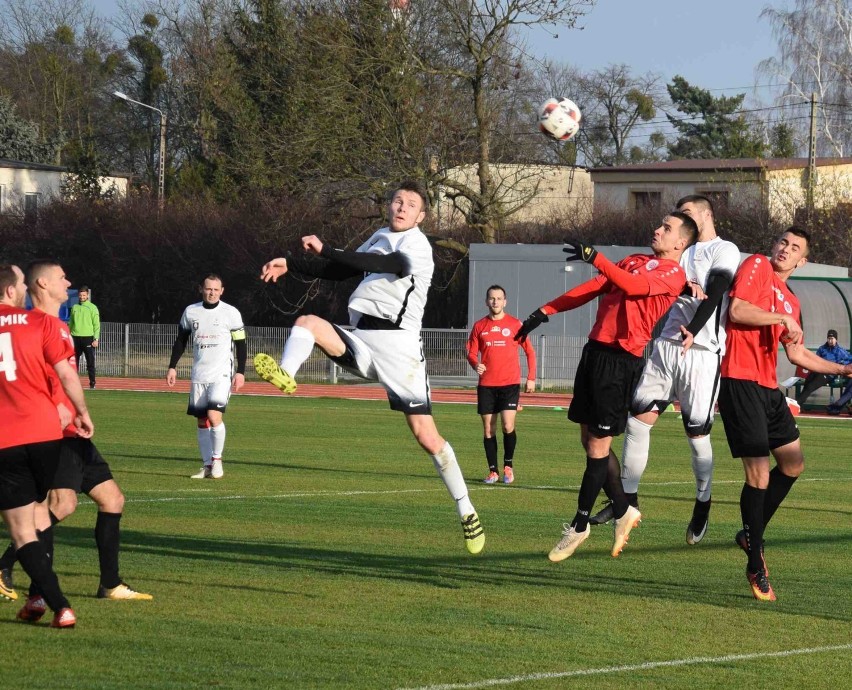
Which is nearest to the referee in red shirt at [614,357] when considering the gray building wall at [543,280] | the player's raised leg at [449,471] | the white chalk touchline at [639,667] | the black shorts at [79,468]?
the player's raised leg at [449,471]

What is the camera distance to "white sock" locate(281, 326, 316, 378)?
Answer: 25.1 feet

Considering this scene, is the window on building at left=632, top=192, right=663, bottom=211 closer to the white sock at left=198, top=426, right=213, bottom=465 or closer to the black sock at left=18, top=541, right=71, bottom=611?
the white sock at left=198, top=426, right=213, bottom=465

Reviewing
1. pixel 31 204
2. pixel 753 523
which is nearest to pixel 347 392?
pixel 753 523

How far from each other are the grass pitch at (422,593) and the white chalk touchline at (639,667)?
2 centimetres

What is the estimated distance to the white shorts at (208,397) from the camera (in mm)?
14867

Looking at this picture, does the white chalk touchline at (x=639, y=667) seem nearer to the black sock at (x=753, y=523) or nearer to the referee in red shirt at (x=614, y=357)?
the black sock at (x=753, y=523)

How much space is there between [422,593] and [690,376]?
288 cm

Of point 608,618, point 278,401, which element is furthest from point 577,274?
point 608,618

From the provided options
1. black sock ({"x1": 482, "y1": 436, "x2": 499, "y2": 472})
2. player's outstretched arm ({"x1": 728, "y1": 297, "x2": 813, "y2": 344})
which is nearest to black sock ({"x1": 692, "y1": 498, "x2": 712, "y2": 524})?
player's outstretched arm ({"x1": 728, "y1": 297, "x2": 813, "y2": 344})

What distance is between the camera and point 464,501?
8.26 meters

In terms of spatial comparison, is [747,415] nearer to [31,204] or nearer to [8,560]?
[8,560]

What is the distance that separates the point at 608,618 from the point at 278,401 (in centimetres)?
2259

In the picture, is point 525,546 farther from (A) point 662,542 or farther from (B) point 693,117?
(B) point 693,117

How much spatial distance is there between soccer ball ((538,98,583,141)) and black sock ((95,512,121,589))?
1104cm
